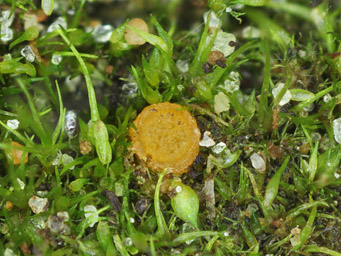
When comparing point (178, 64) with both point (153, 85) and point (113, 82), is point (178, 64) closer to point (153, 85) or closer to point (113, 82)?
point (153, 85)

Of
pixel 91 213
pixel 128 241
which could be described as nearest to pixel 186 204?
pixel 128 241

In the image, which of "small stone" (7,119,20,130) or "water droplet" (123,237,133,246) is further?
"small stone" (7,119,20,130)

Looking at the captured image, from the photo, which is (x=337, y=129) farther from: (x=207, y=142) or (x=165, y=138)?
(x=165, y=138)

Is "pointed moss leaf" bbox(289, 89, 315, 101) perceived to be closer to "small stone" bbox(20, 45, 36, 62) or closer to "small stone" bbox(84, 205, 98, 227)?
"small stone" bbox(84, 205, 98, 227)

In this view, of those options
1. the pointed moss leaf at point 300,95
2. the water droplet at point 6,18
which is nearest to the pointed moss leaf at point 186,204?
the pointed moss leaf at point 300,95

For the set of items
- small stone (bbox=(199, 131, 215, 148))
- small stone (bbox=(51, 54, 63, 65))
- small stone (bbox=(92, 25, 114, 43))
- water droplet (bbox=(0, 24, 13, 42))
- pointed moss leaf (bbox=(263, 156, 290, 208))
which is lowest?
pointed moss leaf (bbox=(263, 156, 290, 208))

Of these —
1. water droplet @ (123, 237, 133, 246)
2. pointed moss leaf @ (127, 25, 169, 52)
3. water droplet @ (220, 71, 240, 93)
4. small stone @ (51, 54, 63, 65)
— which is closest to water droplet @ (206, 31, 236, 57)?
water droplet @ (220, 71, 240, 93)

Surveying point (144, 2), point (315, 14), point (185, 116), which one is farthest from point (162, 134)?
point (315, 14)
